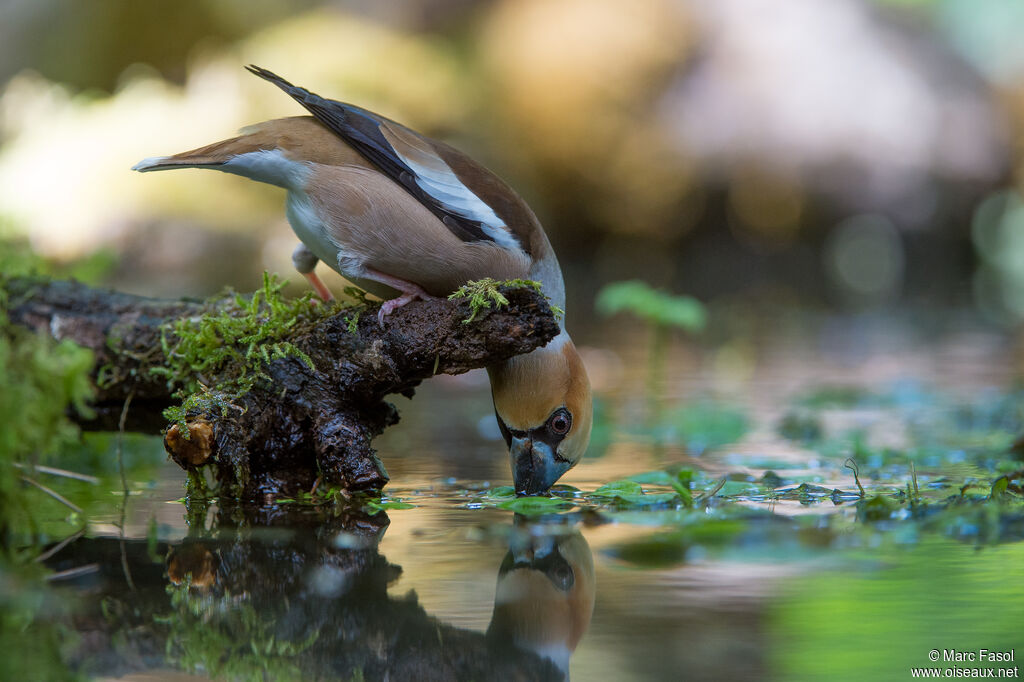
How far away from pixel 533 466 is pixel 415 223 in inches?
41.8

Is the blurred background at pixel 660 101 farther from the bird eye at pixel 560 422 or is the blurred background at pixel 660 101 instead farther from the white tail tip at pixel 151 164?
the white tail tip at pixel 151 164

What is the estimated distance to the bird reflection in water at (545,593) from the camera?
2.50 meters

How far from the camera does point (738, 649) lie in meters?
2.39

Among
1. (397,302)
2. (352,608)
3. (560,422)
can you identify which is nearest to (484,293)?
(397,302)

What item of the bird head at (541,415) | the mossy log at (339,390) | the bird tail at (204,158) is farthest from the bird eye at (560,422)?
the bird tail at (204,158)

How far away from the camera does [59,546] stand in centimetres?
322

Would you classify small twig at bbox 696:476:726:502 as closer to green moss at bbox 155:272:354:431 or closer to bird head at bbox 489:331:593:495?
bird head at bbox 489:331:593:495

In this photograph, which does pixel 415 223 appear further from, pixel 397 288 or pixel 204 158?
pixel 204 158

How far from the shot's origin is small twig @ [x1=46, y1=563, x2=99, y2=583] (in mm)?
2857

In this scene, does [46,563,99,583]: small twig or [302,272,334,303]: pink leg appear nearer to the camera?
[46,563,99,583]: small twig

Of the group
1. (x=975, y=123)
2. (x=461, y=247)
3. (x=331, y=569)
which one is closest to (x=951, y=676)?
(x=331, y=569)

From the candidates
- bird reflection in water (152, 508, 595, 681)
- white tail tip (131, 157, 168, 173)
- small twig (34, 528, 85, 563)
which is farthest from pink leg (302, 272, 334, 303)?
small twig (34, 528, 85, 563)

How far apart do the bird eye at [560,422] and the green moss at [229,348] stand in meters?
0.97

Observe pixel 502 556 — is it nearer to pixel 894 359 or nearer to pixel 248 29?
pixel 894 359
